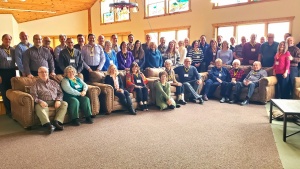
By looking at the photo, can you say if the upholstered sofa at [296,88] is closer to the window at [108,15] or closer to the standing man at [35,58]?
the standing man at [35,58]

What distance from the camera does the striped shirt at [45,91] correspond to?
3.99 metres

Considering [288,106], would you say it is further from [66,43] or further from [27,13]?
[27,13]

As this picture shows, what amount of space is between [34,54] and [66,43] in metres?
0.73

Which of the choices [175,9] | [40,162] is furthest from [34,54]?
[175,9]

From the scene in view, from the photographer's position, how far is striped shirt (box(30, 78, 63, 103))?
3990mm

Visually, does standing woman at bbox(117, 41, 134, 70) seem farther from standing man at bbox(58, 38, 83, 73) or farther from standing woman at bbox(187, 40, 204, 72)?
standing woman at bbox(187, 40, 204, 72)

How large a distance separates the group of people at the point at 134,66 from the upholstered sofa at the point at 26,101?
0.12 metres

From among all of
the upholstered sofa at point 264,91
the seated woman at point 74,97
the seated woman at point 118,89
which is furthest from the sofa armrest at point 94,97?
the upholstered sofa at point 264,91

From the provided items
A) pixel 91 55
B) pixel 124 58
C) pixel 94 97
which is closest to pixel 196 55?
pixel 124 58

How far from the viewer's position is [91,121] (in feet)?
14.3

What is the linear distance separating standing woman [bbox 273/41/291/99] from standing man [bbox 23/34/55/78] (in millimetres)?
4915

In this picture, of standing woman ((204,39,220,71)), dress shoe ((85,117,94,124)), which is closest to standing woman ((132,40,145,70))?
standing woman ((204,39,220,71))

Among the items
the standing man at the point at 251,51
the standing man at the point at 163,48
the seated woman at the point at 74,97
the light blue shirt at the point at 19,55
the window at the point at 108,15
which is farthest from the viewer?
the window at the point at 108,15

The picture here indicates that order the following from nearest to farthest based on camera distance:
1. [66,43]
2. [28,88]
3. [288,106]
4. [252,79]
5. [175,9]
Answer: [288,106]
[28,88]
[66,43]
[252,79]
[175,9]
